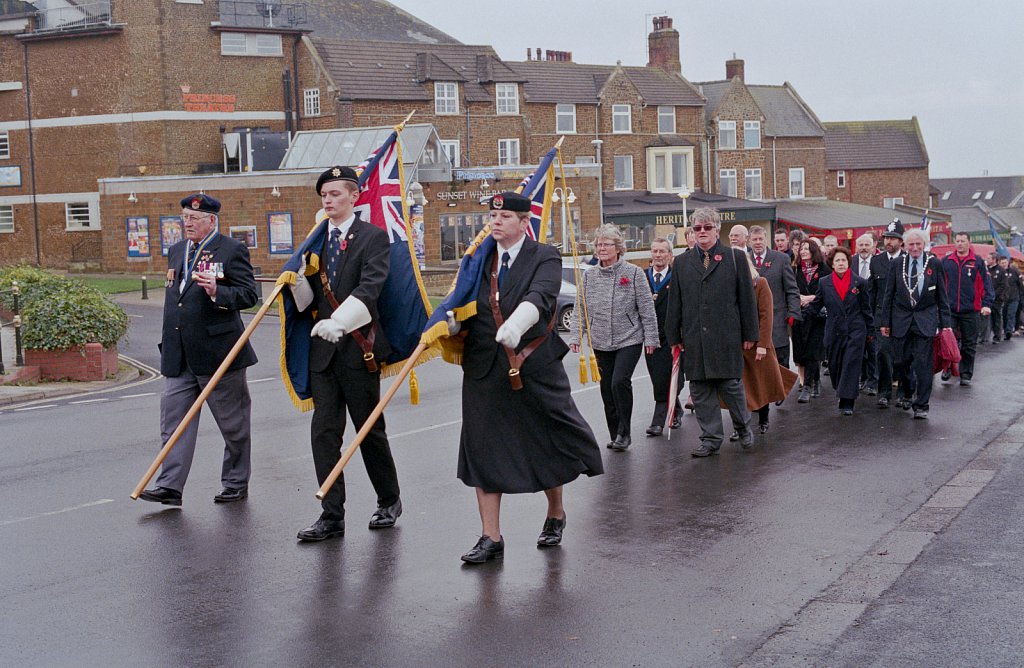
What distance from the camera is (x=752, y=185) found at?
Result: 70.4 metres

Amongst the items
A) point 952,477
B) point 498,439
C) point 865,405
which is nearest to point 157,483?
point 498,439

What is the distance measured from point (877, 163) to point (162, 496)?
246 ft

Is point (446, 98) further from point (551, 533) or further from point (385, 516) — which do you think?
point (551, 533)

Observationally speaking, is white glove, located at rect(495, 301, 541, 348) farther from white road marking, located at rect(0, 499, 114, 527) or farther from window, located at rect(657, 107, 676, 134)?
window, located at rect(657, 107, 676, 134)

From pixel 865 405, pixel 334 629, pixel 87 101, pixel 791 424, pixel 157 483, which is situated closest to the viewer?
pixel 334 629

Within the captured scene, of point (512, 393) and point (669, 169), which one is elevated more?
A: point (669, 169)

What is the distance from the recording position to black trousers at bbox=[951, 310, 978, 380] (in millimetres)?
16219

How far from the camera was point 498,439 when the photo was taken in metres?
7.11

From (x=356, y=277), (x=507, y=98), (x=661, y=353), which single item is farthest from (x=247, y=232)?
(x=356, y=277)

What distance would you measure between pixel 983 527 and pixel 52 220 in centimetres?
5069

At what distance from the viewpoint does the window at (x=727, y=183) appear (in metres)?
68.7

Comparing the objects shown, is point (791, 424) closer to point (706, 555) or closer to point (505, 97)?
point (706, 555)

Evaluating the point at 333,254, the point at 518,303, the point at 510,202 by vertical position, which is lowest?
the point at 518,303

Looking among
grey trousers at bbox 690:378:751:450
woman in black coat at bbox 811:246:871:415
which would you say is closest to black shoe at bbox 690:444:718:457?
grey trousers at bbox 690:378:751:450
